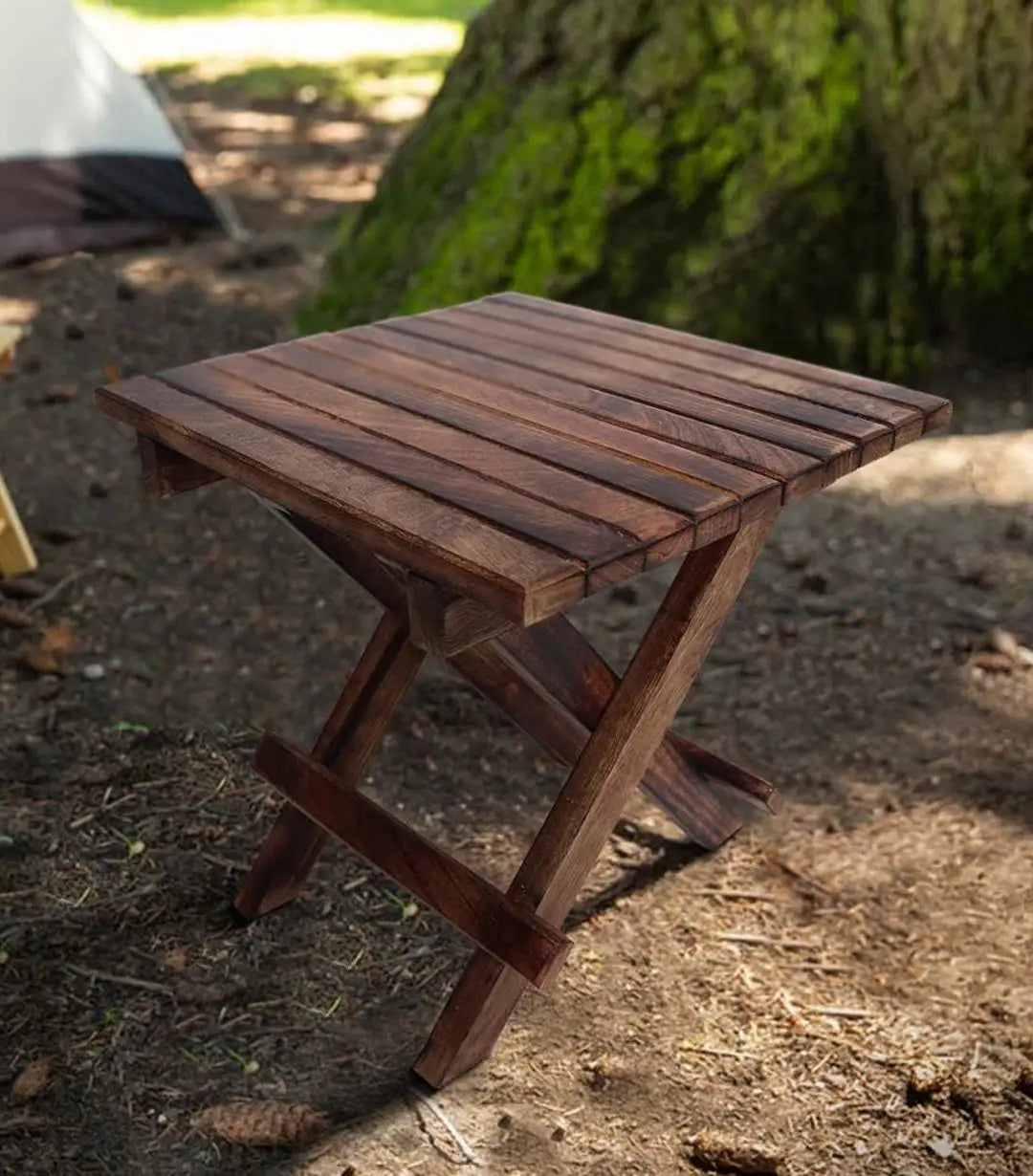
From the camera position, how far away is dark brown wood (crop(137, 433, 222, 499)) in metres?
2.18

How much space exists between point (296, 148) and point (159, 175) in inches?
68.0

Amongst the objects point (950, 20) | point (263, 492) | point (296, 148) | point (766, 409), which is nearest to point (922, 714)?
point (766, 409)

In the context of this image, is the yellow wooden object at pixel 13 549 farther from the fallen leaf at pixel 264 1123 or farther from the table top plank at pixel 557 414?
the fallen leaf at pixel 264 1123

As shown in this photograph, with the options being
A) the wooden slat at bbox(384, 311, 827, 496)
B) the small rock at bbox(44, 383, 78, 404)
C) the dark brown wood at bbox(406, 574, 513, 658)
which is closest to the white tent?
the small rock at bbox(44, 383, 78, 404)

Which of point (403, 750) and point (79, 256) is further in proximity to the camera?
point (79, 256)

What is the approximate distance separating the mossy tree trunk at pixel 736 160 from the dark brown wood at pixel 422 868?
2.29 meters

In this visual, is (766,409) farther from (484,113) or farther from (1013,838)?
(484,113)

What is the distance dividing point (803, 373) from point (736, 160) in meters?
2.33

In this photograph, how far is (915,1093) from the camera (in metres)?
2.23

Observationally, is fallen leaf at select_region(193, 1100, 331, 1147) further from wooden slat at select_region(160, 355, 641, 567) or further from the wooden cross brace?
wooden slat at select_region(160, 355, 641, 567)

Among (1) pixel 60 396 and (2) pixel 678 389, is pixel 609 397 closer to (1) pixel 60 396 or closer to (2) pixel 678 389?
(2) pixel 678 389

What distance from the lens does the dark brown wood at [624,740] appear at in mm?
2041

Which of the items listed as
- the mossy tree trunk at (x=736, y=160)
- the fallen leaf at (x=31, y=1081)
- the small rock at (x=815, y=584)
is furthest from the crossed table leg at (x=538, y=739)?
the mossy tree trunk at (x=736, y=160)

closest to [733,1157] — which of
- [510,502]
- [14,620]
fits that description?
[510,502]
